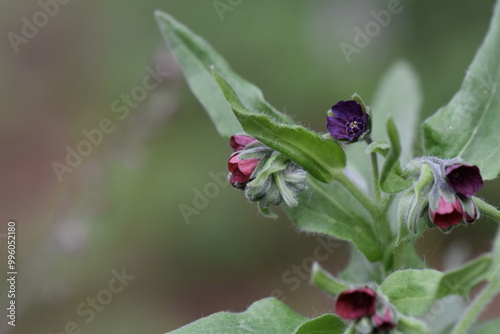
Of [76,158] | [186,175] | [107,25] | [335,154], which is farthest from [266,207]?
[107,25]

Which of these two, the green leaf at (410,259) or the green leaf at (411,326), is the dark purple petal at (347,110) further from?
the green leaf at (411,326)

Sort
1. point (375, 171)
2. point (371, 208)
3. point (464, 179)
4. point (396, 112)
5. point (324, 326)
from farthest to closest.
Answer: point (396, 112) → point (371, 208) → point (375, 171) → point (324, 326) → point (464, 179)

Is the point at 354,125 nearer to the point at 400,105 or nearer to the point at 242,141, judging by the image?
the point at 242,141

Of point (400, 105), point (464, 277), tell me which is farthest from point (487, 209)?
point (400, 105)

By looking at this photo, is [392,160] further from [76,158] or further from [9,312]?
[76,158]

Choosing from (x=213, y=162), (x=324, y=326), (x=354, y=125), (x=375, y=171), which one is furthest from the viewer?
(x=213, y=162)

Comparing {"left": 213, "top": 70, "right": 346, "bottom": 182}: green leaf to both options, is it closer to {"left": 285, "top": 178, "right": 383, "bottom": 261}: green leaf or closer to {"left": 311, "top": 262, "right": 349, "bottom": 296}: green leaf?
{"left": 285, "top": 178, "right": 383, "bottom": 261}: green leaf
